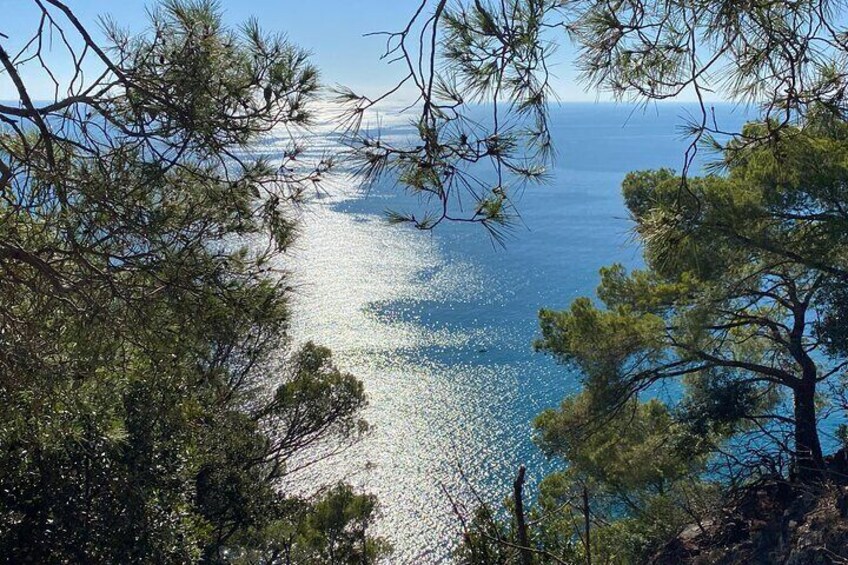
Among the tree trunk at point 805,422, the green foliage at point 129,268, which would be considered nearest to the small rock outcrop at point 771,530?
the tree trunk at point 805,422

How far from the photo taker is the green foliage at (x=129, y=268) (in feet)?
6.42

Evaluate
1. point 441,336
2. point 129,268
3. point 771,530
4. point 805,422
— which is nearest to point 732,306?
point 805,422

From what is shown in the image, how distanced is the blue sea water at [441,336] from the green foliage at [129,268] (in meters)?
3.89

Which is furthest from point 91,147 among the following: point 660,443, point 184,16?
point 660,443

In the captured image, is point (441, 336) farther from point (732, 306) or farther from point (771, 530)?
point (771, 530)

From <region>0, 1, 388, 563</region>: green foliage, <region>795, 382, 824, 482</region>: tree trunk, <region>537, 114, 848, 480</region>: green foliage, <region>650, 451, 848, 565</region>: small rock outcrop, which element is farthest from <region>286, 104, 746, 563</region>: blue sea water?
<region>0, 1, 388, 563</region>: green foliage

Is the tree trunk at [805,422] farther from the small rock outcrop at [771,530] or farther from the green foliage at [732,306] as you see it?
the small rock outcrop at [771,530]

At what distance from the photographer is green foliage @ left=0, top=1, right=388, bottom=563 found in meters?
1.96

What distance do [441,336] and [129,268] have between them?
1679 cm

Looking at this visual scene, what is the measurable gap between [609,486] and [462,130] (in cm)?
535

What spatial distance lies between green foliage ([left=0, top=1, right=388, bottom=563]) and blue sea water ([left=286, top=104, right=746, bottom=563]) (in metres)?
3.89

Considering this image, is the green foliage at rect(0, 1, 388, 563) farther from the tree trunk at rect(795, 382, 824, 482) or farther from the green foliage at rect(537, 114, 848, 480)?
the tree trunk at rect(795, 382, 824, 482)

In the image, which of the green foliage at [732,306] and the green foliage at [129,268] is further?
the green foliage at [732,306]

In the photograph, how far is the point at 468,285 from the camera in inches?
875
